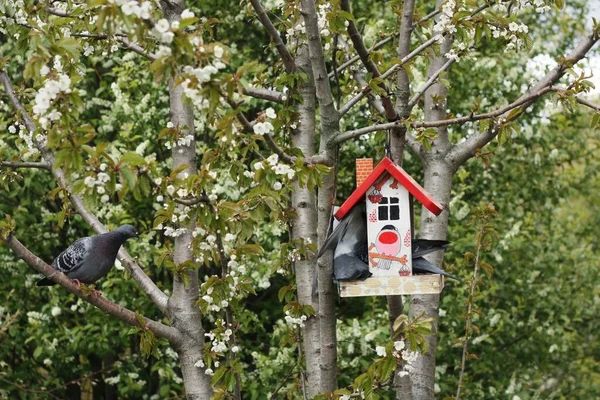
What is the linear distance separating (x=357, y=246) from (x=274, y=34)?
0.90 meters

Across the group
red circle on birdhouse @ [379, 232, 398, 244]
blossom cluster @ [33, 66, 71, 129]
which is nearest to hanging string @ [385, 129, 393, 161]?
red circle on birdhouse @ [379, 232, 398, 244]

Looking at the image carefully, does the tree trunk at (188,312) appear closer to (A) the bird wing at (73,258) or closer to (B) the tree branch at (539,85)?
(A) the bird wing at (73,258)

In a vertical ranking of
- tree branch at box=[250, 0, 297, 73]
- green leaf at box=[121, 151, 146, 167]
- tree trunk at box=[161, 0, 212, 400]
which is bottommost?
tree trunk at box=[161, 0, 212, 400]

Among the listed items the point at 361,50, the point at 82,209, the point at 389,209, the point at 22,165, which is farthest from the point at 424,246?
the point at 22,165

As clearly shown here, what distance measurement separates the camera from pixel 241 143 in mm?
3246

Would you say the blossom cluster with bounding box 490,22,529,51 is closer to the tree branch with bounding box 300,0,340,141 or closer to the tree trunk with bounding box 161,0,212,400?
the tree branch with bounding box 300,0,340,141

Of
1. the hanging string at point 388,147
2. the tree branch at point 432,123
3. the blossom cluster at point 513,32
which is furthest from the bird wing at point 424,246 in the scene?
the blossom cluster at point 513,32

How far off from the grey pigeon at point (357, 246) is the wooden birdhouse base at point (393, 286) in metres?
0.04

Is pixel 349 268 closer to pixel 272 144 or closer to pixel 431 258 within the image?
pixel 272 144

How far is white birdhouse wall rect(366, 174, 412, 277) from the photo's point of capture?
336 centimetres

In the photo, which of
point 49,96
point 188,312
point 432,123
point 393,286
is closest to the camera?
point 49,96

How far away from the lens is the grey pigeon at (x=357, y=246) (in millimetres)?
3299

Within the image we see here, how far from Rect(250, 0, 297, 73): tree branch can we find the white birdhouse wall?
615 mm

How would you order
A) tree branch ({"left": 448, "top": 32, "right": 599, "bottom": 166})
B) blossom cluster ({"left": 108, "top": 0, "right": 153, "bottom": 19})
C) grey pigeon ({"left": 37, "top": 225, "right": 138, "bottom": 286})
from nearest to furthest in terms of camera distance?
1. blossom cluster ({"left": 108, "top": 0, "right": 153, "bottom": 19})
2. tree branch ({"left": 448, "top": 32, "right": 599, "bottom": 166})
3. grey pigeon ({"left": 37, "top": 225, "right": 138, "bottom": 286})
